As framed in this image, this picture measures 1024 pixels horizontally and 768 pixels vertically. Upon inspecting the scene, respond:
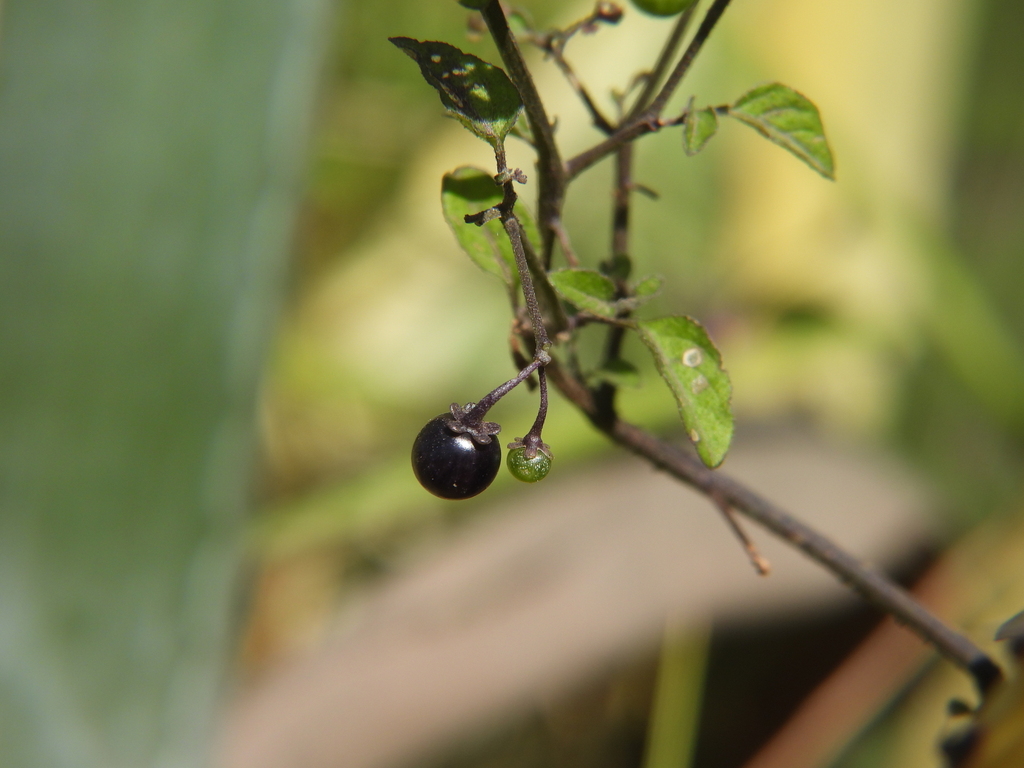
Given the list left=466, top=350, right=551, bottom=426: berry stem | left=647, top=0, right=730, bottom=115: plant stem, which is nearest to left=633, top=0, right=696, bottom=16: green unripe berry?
left=647, top=0, right=730, bottom=115: plant stem

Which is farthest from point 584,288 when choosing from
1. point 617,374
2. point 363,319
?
point 363,319

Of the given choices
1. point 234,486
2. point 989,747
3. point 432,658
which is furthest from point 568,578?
point 989,747

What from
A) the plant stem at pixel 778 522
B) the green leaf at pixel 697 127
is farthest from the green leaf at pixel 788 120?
the plant stem at pixel 778 522

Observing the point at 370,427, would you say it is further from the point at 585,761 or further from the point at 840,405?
the point at 840,405

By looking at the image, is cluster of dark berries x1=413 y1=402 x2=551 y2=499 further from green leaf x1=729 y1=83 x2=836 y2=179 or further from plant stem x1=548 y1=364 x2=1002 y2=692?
green leaf x1=729 y1=83 x2=836 y2=179

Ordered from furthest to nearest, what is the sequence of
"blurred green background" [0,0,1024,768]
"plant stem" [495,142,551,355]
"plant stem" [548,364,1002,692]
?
"blurred green background" [0,0,1024,768]
"plant stem" [548,364,1002,692]
"plant stem" [495,142,551,355]

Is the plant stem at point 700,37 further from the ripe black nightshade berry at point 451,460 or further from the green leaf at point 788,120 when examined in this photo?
the ripe black nightshade berry at point 451,460
